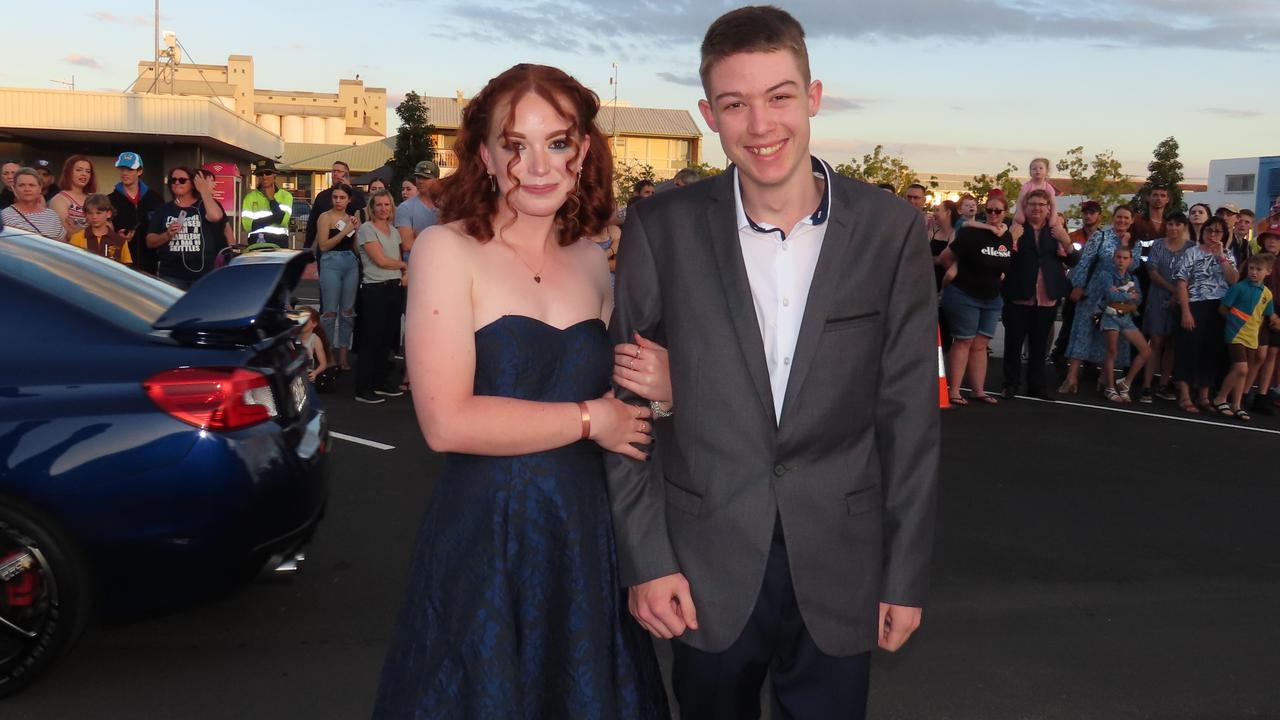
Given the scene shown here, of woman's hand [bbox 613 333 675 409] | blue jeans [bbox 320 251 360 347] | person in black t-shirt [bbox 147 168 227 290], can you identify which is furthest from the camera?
blue jeans [bbox 320 251 360 347]

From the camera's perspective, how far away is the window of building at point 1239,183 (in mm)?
77438

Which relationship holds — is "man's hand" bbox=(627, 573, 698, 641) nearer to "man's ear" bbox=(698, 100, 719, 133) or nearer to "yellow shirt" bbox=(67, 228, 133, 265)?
"man's ear" bbox=(698, 100, 719, 133)

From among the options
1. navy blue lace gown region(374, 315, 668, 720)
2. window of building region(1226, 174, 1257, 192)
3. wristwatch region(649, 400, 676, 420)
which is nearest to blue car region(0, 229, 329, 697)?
navy blue lace gown region(374, 315, 668, 720)

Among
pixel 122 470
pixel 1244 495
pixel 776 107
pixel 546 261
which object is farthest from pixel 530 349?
pixel 1244 495

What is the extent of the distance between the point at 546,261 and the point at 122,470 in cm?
203

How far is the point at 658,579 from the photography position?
89.8 inches

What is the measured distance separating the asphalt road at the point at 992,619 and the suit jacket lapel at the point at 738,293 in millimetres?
2036

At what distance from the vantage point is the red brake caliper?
3786mm

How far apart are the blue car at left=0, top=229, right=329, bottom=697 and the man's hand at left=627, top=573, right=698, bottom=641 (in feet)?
6.97

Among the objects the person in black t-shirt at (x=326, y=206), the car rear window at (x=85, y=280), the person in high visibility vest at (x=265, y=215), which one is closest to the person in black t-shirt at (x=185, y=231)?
the person in black t-shirt at (x=326, y=206)

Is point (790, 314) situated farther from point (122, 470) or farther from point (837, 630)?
point (122, 470)

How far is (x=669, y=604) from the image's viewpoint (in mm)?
2297

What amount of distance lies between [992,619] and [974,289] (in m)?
6.24

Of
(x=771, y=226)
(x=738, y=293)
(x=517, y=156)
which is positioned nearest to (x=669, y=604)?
(x=738, y=293)
